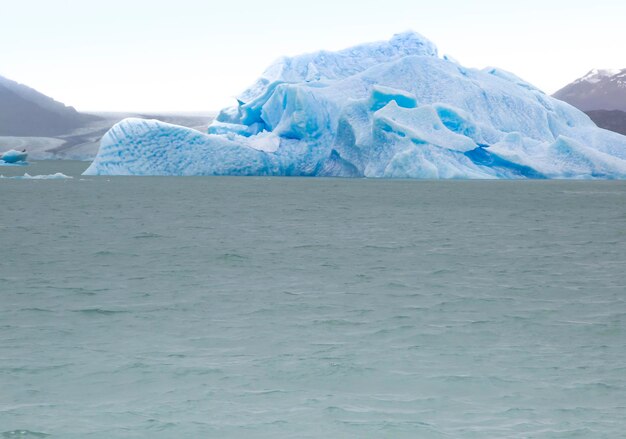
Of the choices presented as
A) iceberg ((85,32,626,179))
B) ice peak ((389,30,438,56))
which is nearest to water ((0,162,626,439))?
iceberg ((85,32,626,179))

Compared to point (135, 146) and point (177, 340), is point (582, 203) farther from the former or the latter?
point (177, 340)

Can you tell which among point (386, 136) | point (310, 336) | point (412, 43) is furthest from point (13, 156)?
point (310, 336)

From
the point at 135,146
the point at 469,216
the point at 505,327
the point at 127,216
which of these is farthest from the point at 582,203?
the point at 505,327

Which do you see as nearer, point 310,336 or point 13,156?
point 310,336

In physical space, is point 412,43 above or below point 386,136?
above

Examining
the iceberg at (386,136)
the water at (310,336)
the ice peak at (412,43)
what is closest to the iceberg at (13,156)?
the iceberg at (386,136)

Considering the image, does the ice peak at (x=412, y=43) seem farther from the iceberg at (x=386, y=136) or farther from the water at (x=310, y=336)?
the water at (x=310, y=336)

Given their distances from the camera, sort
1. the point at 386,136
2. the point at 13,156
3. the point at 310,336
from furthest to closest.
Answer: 1. the point at 13,156
2. the point at 386,136
3. the point at 310,336

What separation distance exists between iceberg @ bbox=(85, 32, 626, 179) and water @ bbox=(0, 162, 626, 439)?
18.5m

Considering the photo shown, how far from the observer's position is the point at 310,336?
22.5 ft

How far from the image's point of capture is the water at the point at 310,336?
16.1 ft

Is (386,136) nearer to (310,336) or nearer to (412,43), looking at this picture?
(412,43)

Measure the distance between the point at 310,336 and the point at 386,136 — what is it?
87.5 ft

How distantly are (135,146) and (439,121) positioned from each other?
38.4 ft
